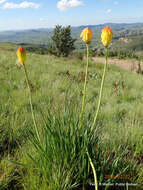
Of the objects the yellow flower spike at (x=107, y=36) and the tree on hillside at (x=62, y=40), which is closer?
the yellow flower spike at (x=107, y=36)

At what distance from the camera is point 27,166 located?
3.99 feet

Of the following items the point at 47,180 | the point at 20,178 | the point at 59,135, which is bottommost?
the point at 20,178

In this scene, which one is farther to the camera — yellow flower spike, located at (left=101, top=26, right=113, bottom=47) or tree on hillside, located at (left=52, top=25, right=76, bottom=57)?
tree on hillside, located at (left=52, top=25, right=76, bottom=57)

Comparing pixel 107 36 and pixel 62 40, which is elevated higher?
pixel 62 40

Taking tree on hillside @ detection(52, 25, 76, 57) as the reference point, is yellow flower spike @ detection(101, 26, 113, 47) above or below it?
below

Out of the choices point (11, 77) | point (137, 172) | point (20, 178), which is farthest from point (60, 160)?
point (11, 77)

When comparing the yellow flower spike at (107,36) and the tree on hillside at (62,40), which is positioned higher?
the tree on hillside at (62,40)

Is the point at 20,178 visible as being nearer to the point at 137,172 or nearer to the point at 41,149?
the point at 41,149

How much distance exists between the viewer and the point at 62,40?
1316 inches

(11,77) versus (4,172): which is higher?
(11,77)

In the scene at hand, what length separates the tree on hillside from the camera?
33188 mm

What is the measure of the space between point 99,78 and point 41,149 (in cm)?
427

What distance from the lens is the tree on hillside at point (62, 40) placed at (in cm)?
3319

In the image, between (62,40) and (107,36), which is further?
(62,40)
